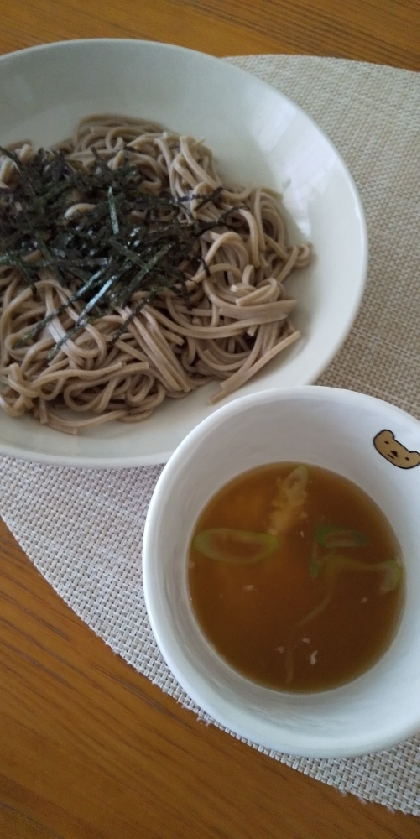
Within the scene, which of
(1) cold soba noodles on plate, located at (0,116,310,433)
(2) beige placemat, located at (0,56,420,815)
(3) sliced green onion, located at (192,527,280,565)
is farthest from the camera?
(1) cold soba noodles on plate, located at (0,116,310,433)

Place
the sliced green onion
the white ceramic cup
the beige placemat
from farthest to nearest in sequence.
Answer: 1. the beige placemat
2. the sliced green onion
3. the white ceramic cup

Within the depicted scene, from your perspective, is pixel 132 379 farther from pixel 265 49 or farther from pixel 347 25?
pixel 347 25

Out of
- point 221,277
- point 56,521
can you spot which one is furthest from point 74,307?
point 56,521

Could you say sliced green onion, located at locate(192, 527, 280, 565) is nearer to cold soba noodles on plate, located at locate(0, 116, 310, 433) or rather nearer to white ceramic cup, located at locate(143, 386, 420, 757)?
white ceramic cup, located at locate(143, 386, 420, 757)

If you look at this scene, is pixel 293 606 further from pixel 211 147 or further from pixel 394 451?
pixel 211 147

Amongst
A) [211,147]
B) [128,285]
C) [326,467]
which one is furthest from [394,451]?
[211,147]

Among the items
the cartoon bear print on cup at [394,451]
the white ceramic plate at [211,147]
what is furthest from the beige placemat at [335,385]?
the cartoon bear print on cup at [394,451]

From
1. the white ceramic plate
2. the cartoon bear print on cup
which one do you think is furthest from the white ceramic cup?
the white ceramic plate
